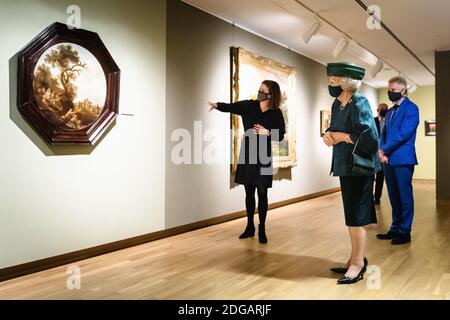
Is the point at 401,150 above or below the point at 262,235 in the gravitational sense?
above

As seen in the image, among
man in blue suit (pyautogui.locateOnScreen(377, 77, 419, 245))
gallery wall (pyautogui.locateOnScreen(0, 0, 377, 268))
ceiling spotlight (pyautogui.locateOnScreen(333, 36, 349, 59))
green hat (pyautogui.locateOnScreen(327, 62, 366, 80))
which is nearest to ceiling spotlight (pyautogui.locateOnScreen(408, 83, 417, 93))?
ceiling spotlight (pyautogui.locateOnScreen(333, 36, 349, 59))

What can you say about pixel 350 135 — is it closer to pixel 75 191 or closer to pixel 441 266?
pixel 441 266

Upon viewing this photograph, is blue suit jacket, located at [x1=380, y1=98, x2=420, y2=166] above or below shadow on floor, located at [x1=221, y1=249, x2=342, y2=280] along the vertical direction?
above

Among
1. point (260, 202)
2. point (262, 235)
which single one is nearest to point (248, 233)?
point (262, 235)

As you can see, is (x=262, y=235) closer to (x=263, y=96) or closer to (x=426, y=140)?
(x=263, y=96)

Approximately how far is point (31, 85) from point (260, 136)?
2038 millimetres

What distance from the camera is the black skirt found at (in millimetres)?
2898

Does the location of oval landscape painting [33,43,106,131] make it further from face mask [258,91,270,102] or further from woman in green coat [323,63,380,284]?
woman in green coat [323,63,380,284]

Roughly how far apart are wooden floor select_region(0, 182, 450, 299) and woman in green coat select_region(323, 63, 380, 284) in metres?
0.34

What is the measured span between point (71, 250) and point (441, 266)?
2.94 m

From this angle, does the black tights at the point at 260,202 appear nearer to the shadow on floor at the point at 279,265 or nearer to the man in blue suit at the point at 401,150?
the shadow on floor at the point at 279,265

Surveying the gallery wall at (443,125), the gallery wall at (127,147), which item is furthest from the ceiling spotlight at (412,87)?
the gallery wall at (127,147)

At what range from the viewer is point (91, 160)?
3814mm
